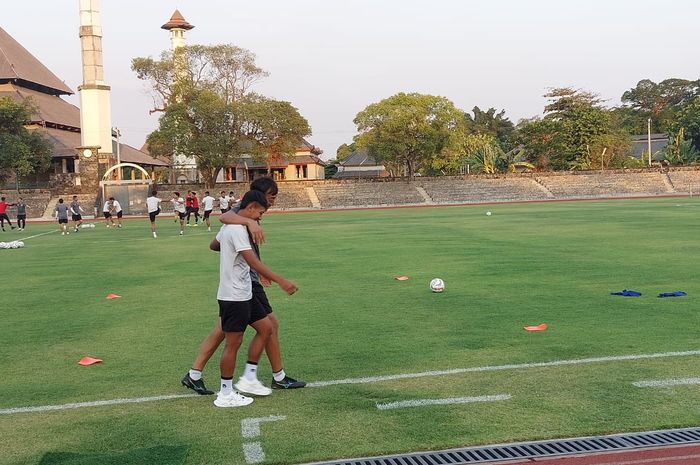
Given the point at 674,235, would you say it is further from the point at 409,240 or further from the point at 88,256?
the point at 88,256

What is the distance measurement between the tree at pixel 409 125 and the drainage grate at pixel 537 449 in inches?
2262

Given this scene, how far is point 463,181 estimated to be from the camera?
6688 centimetres

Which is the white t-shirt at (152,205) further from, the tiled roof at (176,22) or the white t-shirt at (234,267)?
the tiled roof at (176,22)

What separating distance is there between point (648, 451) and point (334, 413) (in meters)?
2.30

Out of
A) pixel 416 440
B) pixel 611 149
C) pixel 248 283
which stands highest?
pixel 611 149

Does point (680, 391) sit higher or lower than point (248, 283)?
lower

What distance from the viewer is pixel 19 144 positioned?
56.2 meters

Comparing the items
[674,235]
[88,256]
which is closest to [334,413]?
[88,256]

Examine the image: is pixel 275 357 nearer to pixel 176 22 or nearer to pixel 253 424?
pixel 253 424

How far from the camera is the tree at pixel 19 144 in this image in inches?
2201

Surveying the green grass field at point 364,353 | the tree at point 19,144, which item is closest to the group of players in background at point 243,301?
the green grass field at point 364,353

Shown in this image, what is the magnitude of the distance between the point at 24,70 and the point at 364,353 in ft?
240

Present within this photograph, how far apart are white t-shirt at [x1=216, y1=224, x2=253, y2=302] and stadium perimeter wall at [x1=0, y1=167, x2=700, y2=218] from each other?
55482 mm

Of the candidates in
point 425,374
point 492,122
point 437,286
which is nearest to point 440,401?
point 425,374
